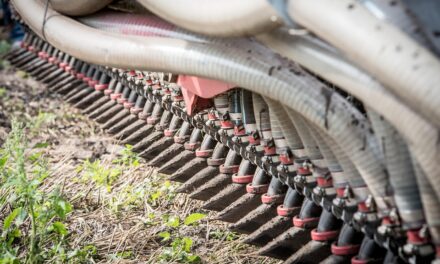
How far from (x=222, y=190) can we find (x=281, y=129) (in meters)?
0.87

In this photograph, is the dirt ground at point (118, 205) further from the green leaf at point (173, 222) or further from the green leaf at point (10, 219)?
the green leaf at point (10, 219)

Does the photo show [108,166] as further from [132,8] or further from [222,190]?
[132,8]

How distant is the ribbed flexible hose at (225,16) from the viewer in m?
1.87

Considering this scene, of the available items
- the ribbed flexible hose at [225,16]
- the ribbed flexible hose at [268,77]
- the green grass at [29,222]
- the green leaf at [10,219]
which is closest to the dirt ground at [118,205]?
the green grass at [29,222]

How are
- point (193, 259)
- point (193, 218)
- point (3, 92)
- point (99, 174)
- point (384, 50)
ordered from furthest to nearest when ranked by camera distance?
point (3, 92)
point (99, 174)
point (193, 218)
point (193, 259)
point (384, 50)

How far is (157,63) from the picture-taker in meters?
2.52

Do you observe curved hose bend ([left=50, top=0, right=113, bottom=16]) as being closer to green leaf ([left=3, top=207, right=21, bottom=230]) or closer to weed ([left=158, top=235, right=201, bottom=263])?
green leaf ([left=3, top=207, right=21, bottom=230])

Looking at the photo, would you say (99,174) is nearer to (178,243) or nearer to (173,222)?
(173,222)

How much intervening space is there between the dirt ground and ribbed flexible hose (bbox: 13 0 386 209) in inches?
38.4

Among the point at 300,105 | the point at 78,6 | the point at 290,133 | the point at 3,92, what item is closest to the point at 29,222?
the point at 78,6

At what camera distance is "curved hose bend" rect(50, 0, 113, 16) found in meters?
3.14

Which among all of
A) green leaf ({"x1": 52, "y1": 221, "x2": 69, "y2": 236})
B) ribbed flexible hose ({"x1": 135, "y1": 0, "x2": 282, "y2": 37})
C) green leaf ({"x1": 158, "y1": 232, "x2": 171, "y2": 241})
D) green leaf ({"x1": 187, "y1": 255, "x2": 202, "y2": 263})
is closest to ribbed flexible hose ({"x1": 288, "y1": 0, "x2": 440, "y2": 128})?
ribbed flexible hose ({"x1": 135, "y1": 0, "x2": 282, "y2": 37})

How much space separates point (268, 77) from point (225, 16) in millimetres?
246

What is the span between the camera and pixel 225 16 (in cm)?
197
